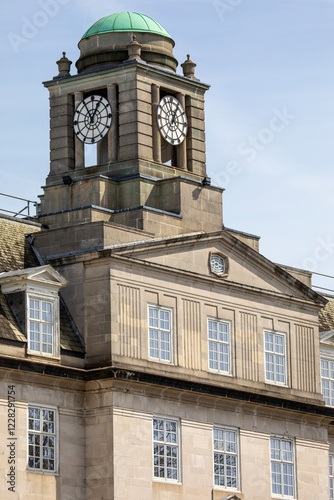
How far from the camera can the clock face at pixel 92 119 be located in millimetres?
60188

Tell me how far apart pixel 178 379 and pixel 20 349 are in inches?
238

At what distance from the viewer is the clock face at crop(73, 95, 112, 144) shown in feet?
197

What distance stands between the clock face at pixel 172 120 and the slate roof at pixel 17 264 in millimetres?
6510

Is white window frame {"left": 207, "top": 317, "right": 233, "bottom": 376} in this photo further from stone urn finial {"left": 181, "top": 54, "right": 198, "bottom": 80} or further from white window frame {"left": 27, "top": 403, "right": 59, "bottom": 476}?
stone urn finial {"left": 181, "top": 54, "right": 198, "bottom": 80}

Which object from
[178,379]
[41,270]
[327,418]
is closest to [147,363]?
[178,379]

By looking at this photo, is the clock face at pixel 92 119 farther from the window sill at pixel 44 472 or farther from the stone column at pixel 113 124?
the window sill at pixel 44 472

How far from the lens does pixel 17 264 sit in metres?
54.7

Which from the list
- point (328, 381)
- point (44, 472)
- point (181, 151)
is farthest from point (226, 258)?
point (44, 472)

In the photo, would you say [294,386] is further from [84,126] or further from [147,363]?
[84,126]

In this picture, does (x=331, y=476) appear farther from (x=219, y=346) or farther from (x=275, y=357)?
(x=219, y=346)

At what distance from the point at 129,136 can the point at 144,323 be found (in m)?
8.53

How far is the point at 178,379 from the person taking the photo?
5388cm

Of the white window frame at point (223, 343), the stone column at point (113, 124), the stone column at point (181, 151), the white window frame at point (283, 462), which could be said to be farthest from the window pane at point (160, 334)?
the stone column at point (181, 151)

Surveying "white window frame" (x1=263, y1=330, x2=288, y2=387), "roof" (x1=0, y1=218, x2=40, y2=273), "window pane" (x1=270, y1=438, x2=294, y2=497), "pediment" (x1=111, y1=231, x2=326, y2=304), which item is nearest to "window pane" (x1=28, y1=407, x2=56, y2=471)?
"roof" (x1=0, y1=218, x2=40, y2=273)
